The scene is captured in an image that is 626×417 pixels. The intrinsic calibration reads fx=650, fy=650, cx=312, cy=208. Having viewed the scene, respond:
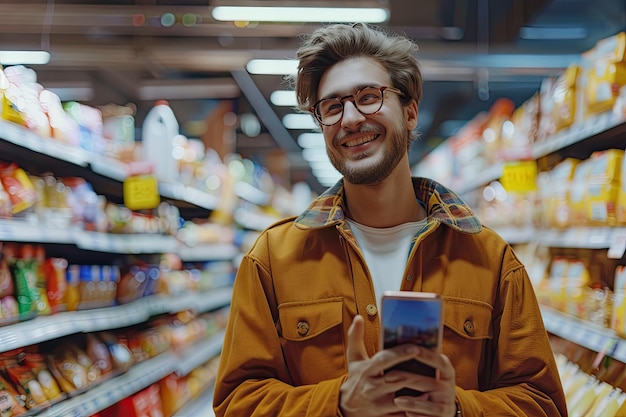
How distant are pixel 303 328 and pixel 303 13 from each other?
3.41m

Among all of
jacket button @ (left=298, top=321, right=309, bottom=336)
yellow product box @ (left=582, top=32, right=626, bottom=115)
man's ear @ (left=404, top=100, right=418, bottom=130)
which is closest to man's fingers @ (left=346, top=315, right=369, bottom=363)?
jacket button @ (left=298, top=321, right=309, bottom=336)

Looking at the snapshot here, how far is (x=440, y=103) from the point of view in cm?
976

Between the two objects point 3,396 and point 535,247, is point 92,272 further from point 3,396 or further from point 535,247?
point 535,247

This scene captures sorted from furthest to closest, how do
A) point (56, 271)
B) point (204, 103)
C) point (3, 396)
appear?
point (204, 103), point (56, 271), point (3, 396)

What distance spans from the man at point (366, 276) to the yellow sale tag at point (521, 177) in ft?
6.54

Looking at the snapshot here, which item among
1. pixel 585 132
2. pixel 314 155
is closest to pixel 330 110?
pixel 585 132

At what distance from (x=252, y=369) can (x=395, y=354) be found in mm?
482

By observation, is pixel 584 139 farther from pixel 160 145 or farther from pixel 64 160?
pixel 160 145

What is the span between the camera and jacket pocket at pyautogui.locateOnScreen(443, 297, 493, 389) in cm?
163

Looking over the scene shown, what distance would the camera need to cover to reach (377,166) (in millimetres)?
1675

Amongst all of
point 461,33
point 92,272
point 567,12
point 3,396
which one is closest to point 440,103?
point 461,33

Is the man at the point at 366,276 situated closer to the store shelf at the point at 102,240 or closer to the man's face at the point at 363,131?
the man's face at the point at 363,131

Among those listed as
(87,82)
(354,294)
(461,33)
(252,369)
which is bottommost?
(252,369)

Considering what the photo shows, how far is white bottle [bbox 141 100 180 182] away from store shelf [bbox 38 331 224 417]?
4.11ft
